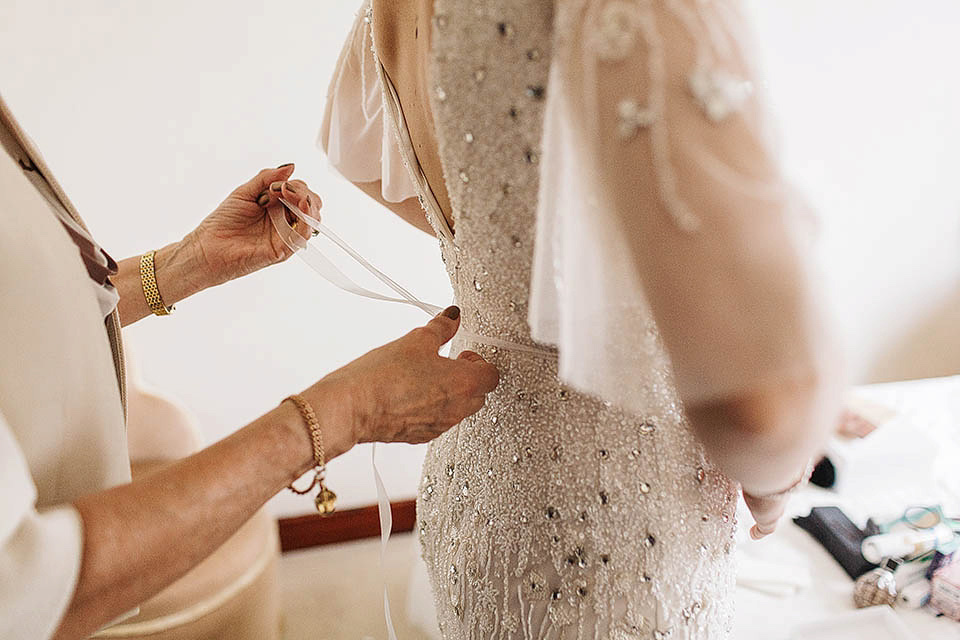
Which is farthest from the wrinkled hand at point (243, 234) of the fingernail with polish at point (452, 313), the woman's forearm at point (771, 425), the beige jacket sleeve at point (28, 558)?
the woman's forearm at point (771, 425)

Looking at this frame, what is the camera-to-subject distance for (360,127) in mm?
1055

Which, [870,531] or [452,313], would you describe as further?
[870,531]

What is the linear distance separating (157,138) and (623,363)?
173 centimetres

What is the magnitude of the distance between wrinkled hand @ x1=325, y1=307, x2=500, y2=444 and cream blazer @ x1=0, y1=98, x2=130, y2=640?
211 mm

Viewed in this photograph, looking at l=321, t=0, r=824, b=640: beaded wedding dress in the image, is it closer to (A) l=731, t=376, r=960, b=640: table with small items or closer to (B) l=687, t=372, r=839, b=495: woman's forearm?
(B) l=687, t=372, r=839, b=495: woman's forearm

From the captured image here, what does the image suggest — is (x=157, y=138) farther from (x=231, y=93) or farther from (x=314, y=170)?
(x=314, y=170)

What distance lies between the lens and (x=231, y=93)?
6.30ft

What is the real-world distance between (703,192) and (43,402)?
0.53 meters

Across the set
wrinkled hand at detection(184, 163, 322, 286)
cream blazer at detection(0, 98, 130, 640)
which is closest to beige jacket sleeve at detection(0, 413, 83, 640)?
cream blazer at detection(0, 98, 130, 640)

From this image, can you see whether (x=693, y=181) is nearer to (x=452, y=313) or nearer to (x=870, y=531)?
(x=452, y=313)

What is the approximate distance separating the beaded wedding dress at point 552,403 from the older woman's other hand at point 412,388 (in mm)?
51

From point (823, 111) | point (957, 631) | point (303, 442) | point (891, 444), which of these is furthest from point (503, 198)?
point (823, 111)

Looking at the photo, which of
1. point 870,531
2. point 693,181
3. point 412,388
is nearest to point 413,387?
point 412,388

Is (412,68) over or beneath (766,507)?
over
